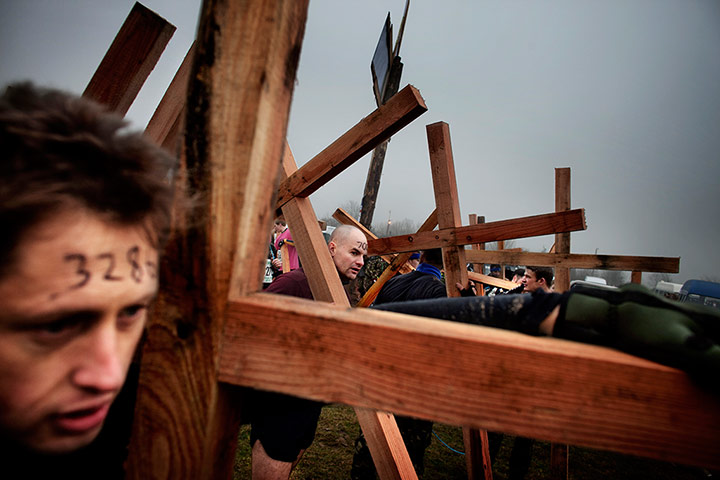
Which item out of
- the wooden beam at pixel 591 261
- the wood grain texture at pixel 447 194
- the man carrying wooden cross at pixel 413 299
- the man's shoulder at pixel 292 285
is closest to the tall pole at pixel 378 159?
the wooden beam at pixel 591 261

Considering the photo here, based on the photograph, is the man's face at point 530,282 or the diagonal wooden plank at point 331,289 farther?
the man's face at point 530,282

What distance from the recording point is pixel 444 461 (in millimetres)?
4453

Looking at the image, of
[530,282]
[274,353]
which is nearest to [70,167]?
[274,353]

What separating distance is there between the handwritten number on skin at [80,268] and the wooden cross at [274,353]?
13 cm

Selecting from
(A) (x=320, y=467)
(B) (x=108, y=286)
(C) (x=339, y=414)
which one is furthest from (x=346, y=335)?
(C) (x=339, y=414)

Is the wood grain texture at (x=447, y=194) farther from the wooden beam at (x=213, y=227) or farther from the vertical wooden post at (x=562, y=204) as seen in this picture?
the vertical wooden post at (x=562, y=204)

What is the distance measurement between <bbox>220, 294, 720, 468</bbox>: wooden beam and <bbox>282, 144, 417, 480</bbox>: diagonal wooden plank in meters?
1.27

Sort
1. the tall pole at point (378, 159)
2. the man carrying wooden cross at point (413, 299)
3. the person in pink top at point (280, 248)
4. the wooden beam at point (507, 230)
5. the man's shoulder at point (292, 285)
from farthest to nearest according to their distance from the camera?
the tall pole at point (378, 159) < the person in pink top at point (280, 248) < the man carrying wooden cross at point (413, 299) < the man's shoulder at point (292, 285) < the wooden beam at point (507, 230)

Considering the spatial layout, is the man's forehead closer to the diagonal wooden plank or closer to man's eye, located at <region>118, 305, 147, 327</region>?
the diagonal wooden plank

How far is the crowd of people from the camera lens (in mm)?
600

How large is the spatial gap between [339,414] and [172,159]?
17.5 feet

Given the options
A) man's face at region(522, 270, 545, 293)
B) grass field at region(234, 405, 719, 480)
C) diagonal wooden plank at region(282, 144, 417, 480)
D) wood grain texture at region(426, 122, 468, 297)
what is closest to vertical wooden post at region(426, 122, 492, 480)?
wood grain texture at region(426, 122, 468, 297)

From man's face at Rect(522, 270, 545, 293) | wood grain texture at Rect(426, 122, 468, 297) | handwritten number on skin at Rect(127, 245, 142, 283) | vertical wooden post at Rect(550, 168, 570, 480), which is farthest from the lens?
man's face at Rect(522, 270, 545, 293)

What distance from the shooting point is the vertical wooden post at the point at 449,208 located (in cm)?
292
